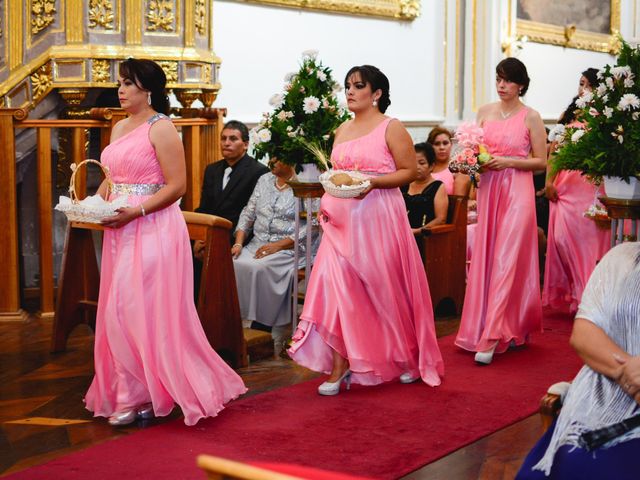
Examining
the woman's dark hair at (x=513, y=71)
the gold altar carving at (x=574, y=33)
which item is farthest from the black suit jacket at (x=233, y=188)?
the gold altar carving at (x=574, y=33)

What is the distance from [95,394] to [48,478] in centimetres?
98

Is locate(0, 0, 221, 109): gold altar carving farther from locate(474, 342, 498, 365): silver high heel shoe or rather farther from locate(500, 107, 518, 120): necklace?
locate(474, 342, 498, 365): silver high heel shoe

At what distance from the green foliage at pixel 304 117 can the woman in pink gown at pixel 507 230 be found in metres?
1.03

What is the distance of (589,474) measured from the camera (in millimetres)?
2715

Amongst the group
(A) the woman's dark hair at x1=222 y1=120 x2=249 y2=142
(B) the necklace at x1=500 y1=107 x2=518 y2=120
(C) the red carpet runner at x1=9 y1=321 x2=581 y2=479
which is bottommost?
(C) the red carpet runner at x1=9 y1=321 x2=581 y2=479

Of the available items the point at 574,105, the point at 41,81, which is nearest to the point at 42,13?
the point at 41,81

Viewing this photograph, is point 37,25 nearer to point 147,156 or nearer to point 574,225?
point 147,156

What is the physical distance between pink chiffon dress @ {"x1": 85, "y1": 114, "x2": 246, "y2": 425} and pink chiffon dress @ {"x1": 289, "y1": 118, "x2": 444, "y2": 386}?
29.2 inches

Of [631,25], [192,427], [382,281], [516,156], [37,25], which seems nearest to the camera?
[192,427]

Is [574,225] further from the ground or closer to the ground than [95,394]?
further from the ground

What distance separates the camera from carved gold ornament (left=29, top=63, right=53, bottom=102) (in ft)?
26.2

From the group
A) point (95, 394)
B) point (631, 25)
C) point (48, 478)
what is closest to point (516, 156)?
point (95, 394)

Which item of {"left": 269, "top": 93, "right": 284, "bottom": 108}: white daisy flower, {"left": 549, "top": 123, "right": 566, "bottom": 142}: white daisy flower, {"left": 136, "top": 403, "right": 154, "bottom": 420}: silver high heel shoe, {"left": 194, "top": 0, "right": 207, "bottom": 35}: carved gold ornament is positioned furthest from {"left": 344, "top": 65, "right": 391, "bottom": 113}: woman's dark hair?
{"left": 194, "top": 0, "right": 207, "bottom": 35}: carved gold ornament

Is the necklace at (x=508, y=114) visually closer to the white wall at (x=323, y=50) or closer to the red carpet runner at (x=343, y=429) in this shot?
the red carpet runner at (x=343, y=429)
